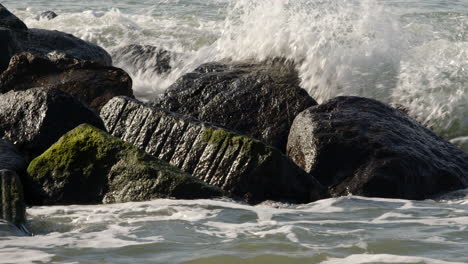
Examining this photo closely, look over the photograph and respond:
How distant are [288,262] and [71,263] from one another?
1.24 meters

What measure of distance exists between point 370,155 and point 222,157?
1.39 meters

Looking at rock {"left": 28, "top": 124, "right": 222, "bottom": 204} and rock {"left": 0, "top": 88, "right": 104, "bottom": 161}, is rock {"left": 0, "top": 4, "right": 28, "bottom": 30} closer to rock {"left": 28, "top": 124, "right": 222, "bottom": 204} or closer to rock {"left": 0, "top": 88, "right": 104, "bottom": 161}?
rock {"left": 0, "top": 88, "right": 104, "bottom": 161}

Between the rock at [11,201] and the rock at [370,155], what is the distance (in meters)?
2.54

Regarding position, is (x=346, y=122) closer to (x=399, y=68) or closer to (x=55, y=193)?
(x=55, y=193)

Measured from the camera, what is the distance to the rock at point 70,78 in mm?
8219

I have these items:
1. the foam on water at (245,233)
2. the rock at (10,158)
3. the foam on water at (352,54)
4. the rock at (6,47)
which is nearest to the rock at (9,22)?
the rock at (6,47)

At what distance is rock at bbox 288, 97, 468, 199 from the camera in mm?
6816

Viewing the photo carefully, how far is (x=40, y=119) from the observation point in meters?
6.95

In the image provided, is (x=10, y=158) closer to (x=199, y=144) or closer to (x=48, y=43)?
(x=199, y=144)

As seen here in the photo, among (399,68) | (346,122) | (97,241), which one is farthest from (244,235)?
(399,68)

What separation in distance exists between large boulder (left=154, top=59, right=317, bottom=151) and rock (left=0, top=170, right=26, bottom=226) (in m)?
2.52

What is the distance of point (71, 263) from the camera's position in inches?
186

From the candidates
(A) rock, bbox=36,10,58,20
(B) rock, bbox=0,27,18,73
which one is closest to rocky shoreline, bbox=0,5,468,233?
(B) rock, bbox=0,27,18,73

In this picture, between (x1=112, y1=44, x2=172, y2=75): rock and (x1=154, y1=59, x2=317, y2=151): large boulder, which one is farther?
(x1=112, y1=44, x2=172, y2=75): rock
